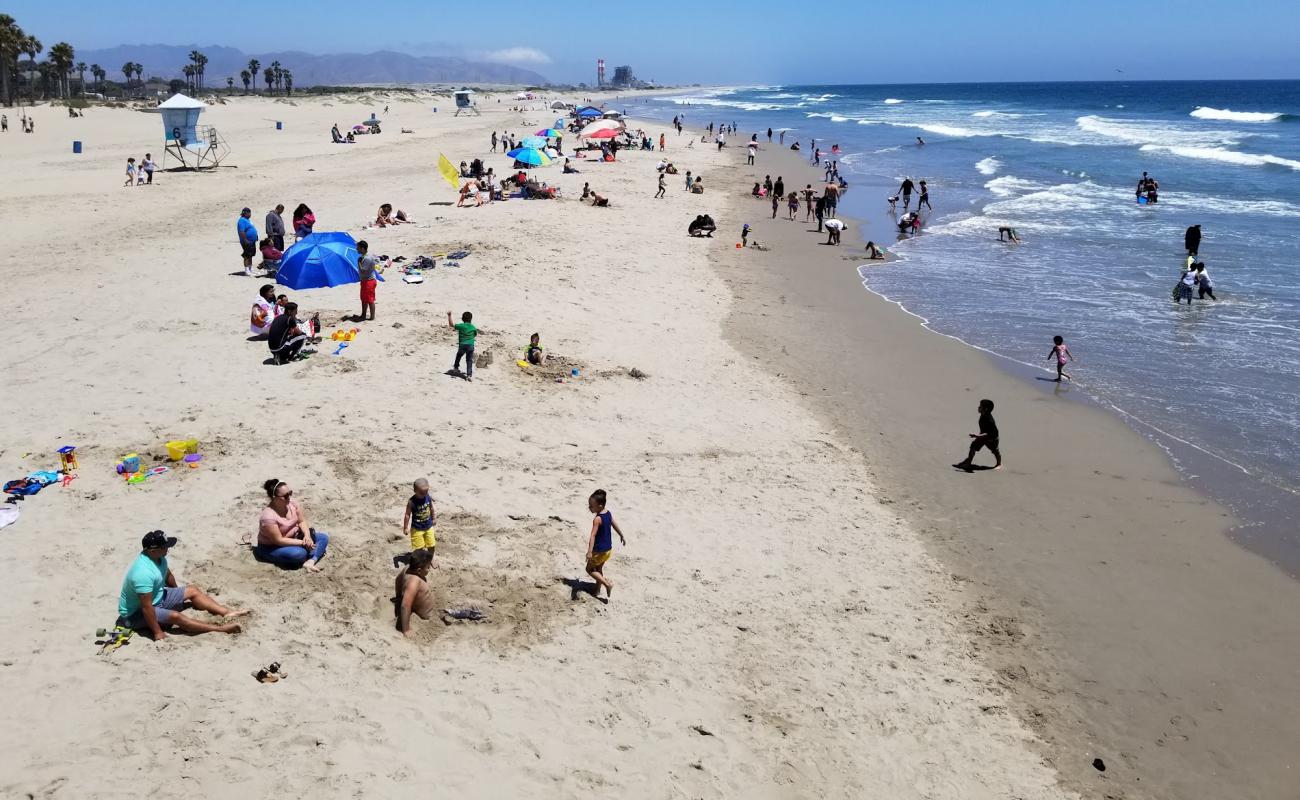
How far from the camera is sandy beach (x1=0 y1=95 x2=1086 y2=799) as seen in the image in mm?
6098

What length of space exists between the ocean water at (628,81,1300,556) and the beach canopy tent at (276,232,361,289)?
12.1 meters

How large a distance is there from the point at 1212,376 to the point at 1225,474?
4289 mm

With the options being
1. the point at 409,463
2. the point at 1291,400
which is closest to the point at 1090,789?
the point at 409,463

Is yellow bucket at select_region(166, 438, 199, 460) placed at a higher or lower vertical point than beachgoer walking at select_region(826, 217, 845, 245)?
lower

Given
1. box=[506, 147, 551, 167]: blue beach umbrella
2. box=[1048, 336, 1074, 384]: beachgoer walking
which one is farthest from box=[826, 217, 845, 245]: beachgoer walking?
box=[1048, 336, 1074, 384]: beachgoer walking

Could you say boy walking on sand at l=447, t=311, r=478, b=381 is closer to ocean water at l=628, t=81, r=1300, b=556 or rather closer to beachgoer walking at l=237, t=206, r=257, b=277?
beachgoer walking at l=237, t=206, r=257, b=277

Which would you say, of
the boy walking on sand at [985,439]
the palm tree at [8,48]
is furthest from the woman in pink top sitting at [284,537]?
the palm tree at [8,48]

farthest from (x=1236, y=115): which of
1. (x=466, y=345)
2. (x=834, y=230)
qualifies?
(x=466, y=345)

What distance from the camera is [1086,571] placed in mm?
9094

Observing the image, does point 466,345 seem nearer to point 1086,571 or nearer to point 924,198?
point 1086,571

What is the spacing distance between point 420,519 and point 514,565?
106cm

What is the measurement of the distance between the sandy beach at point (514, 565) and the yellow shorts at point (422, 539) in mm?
347

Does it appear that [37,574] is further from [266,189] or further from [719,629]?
[266,189]

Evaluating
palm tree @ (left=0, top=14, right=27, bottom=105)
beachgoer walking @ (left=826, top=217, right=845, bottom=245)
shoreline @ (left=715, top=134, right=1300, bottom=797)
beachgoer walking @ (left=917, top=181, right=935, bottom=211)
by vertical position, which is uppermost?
palm tree @ (left=0, top=14, right=27, bottom=105)
